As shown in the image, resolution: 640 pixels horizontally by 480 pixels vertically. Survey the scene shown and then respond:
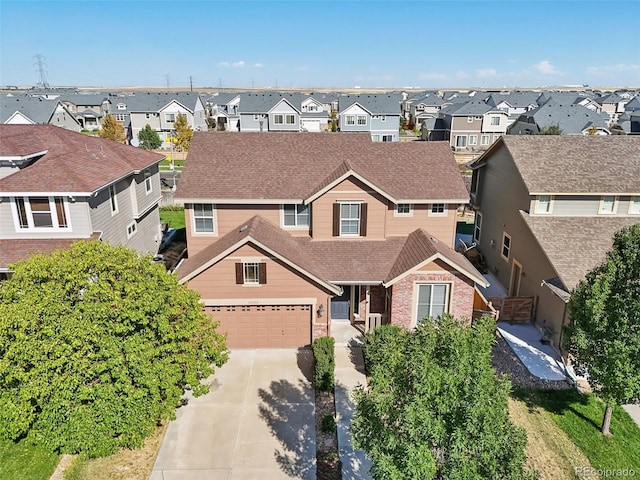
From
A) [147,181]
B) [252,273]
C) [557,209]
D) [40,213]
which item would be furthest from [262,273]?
[557,209]

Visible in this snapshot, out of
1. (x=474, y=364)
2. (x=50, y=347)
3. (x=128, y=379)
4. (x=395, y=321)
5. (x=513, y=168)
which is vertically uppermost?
(x=513, y=168)

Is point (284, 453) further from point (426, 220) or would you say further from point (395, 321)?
point (426, 220)

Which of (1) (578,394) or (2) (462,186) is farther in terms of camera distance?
(2) (462,186)

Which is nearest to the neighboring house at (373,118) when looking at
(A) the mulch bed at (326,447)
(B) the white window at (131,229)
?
(B) the white window at (131,229)

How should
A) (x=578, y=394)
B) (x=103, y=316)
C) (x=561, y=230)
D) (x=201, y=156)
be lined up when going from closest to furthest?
(x=103, y=316)
(x=578, y=394)
(x=561, y=230)
(x=201, y=156)

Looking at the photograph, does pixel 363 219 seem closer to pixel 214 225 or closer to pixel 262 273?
pixel 262 273

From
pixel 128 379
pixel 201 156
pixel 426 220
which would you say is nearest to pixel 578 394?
pixel 426 220

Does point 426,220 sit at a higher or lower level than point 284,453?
higher

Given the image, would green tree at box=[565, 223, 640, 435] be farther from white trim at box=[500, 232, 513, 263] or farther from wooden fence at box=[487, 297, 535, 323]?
white trim at box=[500, 232, 513, 263]
